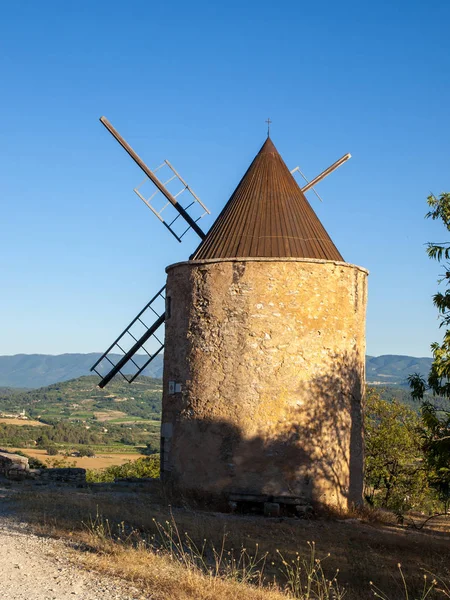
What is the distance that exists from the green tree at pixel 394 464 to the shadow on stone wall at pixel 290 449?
6.56 m

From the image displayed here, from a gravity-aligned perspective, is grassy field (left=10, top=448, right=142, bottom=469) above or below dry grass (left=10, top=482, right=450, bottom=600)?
below

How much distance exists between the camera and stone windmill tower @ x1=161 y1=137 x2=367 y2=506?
471 inches

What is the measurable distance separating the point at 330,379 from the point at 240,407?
1600 mm

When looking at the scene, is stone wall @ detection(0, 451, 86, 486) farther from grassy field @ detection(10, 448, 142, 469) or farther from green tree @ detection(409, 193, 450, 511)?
grassy field @ detection(10, 448, 142, 469)

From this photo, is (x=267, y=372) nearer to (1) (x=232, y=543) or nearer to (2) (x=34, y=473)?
(1) (x=232, y=543)

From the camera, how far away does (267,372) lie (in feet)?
39.5

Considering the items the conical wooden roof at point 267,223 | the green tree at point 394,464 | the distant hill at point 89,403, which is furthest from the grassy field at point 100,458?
the distant hill at point 89,403

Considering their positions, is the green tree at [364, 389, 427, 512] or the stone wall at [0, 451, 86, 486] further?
the green tree at [364, 389, 427, 512]

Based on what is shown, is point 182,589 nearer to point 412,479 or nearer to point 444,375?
point 444,375

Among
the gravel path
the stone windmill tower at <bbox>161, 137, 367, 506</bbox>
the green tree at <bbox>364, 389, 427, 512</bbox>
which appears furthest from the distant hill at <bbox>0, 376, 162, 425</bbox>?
the gravel path

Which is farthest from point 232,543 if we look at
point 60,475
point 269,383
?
point 60,475

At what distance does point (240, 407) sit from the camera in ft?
39.4

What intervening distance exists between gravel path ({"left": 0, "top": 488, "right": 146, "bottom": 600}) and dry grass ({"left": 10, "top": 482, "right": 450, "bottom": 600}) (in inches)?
8.8

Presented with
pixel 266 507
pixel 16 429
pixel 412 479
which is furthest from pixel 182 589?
pixel 16 429
